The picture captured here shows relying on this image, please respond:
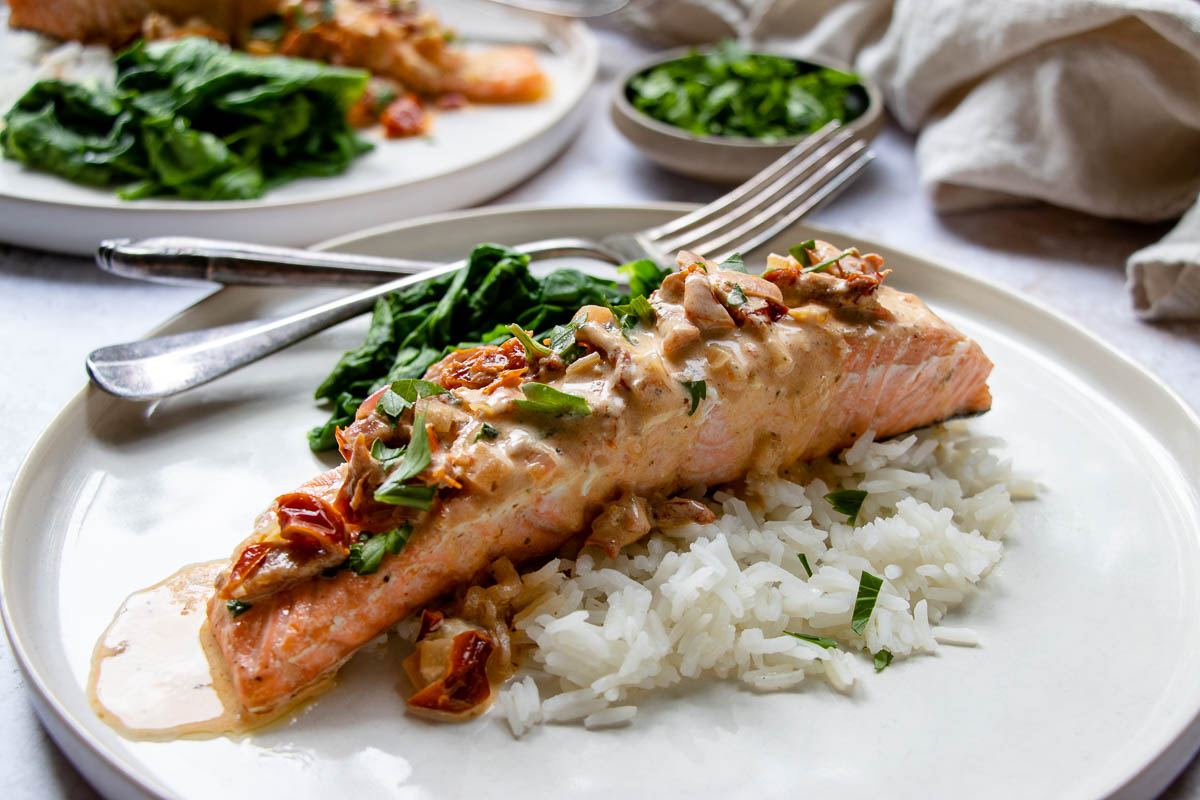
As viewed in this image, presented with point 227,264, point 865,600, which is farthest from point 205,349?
point 865,600

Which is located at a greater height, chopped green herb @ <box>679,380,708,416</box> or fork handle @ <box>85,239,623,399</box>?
chopped green herb @ <box>679,380,708,416</box>

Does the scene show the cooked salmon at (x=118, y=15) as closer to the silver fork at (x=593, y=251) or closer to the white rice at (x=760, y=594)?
the silver fork at (x=593, y=251)

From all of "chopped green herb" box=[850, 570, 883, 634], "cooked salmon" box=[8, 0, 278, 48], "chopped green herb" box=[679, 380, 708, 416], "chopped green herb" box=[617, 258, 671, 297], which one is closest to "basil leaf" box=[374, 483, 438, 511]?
"chopped green herb" box=[679, 380, 708, 416]

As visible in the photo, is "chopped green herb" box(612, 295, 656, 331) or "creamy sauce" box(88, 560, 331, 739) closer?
→ "creamy sauce" box(88, 560, 331, 739)

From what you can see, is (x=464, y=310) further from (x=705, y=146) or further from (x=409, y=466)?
(x=705, y=146)

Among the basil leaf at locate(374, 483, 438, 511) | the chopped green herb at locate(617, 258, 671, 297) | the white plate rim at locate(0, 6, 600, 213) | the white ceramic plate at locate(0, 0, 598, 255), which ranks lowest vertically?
the white ceramic plate at locate(0, 0, 598, 255)

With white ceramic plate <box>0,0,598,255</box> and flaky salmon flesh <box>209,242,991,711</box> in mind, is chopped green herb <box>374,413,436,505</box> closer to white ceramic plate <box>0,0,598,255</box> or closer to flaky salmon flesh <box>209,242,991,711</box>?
flaky salmon flesh <box>209,242,991,711</box>

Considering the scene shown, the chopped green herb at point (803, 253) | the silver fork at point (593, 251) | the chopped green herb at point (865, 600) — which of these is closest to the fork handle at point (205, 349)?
the silver fork at point (593, 251)
